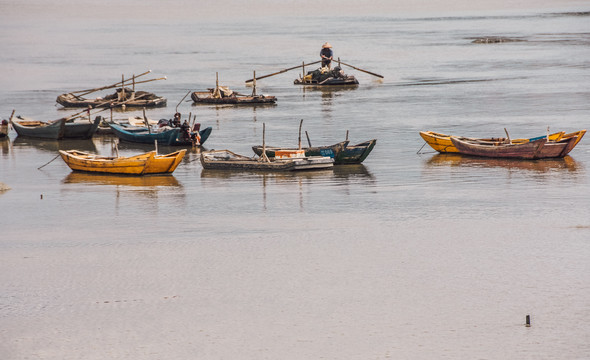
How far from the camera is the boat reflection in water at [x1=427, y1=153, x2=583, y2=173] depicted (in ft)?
128

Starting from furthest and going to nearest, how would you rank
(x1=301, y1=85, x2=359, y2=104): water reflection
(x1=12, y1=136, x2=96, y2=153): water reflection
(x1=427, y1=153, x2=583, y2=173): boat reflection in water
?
1. (x1=301, y1=85, x2=359, y2=104): water reflection
2. (x1=12, y1=136, x2=96, y2=153): water reflection
3. (x1=427, y1=153, x2=583, y2=173): boat reflection in water

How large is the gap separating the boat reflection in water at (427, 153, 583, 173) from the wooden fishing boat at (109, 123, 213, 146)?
10.6 m

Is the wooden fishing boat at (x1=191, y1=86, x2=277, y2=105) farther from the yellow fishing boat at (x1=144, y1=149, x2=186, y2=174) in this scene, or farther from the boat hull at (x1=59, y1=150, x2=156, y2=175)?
the yellow fishing boat at (x1=144, y1=149, x2=186, y2=174)

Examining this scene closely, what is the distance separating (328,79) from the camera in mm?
73250

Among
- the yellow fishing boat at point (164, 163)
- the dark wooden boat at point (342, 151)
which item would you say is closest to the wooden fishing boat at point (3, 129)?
the yellow fishing boat at point (164, 163)

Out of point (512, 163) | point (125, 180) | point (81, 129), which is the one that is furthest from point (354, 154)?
point (81, 129)

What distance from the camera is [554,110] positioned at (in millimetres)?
55406

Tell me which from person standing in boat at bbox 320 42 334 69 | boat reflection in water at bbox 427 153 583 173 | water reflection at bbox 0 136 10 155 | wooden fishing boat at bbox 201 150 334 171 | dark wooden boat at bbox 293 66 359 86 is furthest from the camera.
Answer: person standing in boat at bbox 320 42 334 69

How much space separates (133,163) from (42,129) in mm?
11676

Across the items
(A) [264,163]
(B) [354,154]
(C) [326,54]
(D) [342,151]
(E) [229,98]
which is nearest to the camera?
(A) [264,163]

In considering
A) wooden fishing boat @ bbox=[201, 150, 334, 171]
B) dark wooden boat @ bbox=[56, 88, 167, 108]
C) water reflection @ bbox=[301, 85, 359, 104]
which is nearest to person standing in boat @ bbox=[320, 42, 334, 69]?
water reflection @ bbox=[301, 85, 359, 104]

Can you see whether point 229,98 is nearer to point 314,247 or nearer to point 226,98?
point 226,98

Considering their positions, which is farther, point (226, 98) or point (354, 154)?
point (226, 98)

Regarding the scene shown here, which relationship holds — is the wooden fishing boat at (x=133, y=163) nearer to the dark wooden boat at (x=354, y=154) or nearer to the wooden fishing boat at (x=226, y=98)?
the dark wooden boat at (x=354, y=154)
